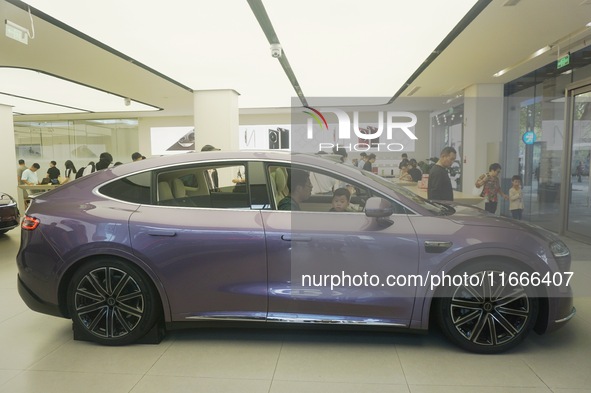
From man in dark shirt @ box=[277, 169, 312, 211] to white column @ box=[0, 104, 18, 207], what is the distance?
34.1 feet

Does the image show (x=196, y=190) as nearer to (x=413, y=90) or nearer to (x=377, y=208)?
(x=377, y=208)

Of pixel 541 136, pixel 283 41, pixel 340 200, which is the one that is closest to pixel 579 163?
pixel 541 136

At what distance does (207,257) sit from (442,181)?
3273mm

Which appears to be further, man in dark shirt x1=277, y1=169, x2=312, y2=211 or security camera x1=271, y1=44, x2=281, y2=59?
security camera x1=271, y1=44, x2=281, y2=59

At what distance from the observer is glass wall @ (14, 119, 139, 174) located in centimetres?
1738

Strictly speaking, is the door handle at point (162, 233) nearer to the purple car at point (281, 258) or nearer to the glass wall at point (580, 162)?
the purple car at point (281, 258)

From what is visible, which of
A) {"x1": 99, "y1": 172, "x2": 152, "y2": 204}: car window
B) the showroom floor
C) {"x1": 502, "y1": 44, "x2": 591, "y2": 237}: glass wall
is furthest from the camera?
{"x1": 502, "y1": 44, "x2": 591, "y2": 237}: glass wall

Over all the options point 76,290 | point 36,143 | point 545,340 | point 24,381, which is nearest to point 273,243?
point 76,290

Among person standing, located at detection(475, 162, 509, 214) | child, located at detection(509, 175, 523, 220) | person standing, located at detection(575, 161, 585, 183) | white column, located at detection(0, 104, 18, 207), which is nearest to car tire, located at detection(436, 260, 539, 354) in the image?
person standing, located at detection(475, 162, 509, 214)

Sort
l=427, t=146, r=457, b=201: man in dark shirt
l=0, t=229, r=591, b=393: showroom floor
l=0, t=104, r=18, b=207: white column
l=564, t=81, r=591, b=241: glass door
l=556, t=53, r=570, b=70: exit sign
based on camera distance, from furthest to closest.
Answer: l=0, t=104, r=18, b=207: white column → l=556, t=53, r=570, b=70: exit sign → l=564, t=81, r=591, b=241: glass door → l=427, t=146, r=457, b=201: man in dark shirt → l=0, t=229, r=591, b=393: showroom floor

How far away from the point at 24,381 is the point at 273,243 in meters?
1.72

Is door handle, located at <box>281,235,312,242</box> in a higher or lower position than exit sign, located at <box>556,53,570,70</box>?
lower

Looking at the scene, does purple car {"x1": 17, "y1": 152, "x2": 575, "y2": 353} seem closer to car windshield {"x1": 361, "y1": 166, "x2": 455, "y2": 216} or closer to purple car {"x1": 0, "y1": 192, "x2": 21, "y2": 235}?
car windshield {"x1": 361, "y1": 166, "x2": 455, "y2": 216}

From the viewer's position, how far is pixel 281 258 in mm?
2684
